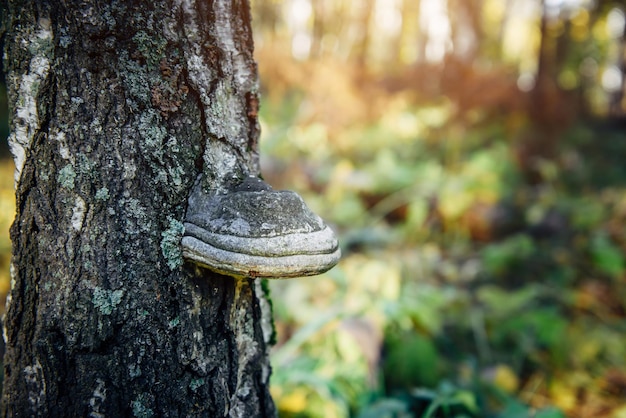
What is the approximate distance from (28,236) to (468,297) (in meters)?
4.04

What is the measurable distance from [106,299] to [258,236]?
0.43 m

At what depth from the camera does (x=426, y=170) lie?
611cm

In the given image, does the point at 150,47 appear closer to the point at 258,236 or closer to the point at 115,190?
the point at 115,190

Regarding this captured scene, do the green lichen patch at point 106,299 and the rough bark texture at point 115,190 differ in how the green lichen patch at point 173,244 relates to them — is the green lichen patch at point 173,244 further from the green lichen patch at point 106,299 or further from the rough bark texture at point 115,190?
the green lichen patch at point 106,299

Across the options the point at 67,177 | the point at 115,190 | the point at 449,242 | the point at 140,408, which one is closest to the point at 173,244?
the point at 115,190

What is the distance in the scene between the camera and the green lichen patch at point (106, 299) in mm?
1005

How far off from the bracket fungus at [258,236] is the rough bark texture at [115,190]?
86mm

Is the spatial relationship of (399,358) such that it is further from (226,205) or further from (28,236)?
(28,236)

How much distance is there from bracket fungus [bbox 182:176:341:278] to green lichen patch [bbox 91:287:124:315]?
0.64ft

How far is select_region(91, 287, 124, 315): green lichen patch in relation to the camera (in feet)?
3.30

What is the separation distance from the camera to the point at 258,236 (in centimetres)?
90

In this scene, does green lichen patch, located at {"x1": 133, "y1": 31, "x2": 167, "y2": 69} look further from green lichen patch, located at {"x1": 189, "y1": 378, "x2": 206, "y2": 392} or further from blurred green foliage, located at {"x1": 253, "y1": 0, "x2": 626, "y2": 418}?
blurred green foliage, located at {"x1": 253, "y1": 0, "x2": 626, "y2": 418}

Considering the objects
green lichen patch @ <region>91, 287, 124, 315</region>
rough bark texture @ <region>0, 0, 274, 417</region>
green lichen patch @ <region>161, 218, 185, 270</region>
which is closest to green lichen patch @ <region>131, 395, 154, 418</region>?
rough bark texture @ <region>0, 0, 274, 417</region>

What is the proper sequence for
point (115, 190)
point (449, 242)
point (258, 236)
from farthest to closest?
point (449, 242)
point (115, 190)
point (258, 236)
